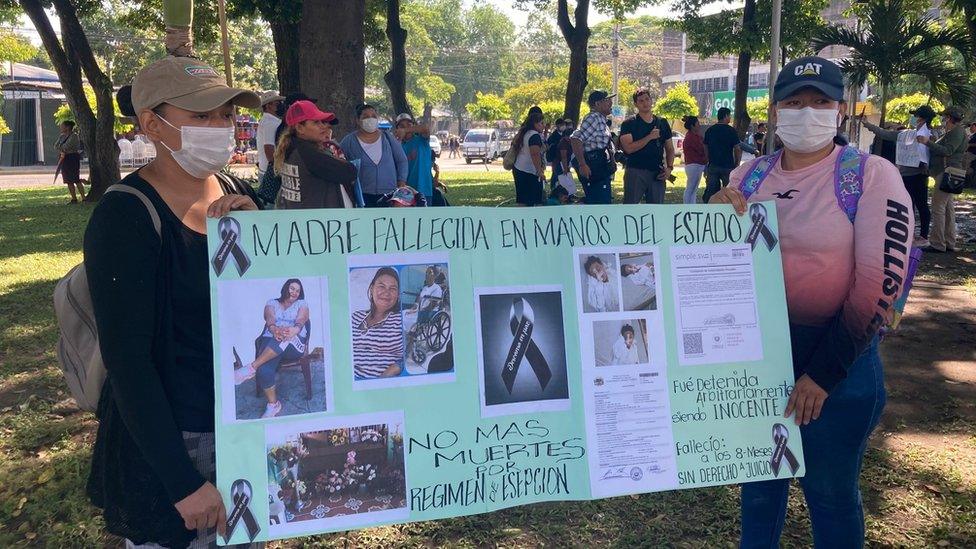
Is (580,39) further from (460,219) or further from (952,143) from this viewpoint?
(460,219)

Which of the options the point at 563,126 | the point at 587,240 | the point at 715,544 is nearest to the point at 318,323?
the point at 587,240

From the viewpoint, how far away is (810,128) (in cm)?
245

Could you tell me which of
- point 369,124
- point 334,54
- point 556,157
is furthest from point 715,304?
point 556,157

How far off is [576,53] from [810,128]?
16.9 m

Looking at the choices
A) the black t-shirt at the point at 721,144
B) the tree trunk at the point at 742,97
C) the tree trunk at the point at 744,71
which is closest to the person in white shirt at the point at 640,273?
the black t-shirt at the point at 721,144

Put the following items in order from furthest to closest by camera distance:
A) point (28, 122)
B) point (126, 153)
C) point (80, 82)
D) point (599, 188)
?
1. point (28, 122)
2. point (126, 153)
3. point (80, 82)
4. point (599, 188)

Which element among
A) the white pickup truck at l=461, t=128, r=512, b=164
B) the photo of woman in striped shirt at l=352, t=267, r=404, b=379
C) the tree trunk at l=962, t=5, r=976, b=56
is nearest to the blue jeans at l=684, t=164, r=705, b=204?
the tree trunk at l=962, t=5, r=976, b=56

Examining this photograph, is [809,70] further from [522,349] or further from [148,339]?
[148,339]

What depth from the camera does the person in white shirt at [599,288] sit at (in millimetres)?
2357

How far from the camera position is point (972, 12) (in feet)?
33.7

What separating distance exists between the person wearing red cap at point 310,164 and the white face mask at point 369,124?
5.70 feet

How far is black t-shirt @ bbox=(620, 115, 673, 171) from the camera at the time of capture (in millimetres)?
9742

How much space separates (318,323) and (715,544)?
2315mm

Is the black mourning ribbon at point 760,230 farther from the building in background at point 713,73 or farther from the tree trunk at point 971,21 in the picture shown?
the building in background at point 713,73
